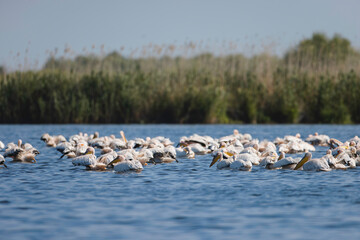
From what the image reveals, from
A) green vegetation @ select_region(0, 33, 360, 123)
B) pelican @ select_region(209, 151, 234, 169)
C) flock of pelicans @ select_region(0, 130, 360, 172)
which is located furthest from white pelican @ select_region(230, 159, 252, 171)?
green vegetation @ select_region(0, 33, 360, 123)

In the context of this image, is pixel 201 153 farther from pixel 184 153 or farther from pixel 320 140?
pixel 320 140

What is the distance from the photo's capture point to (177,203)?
775 cm

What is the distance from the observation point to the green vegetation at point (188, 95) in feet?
88.0

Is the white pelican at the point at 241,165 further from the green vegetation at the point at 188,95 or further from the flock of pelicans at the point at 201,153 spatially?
the green vegetation at the point at 188,95

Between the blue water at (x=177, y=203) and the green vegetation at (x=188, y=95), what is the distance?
14.7m

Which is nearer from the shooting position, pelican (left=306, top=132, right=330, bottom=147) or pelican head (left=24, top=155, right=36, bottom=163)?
pelican head (left=24, top=155, right=36, bottom=163)

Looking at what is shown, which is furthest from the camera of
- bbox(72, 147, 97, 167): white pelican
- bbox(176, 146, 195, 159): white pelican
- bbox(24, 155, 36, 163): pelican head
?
bbox(176, 146, 195, 159): white pelican

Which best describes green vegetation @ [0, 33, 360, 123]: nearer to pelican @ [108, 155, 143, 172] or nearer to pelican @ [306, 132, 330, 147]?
pelican @ [306, 132, 330, 147]

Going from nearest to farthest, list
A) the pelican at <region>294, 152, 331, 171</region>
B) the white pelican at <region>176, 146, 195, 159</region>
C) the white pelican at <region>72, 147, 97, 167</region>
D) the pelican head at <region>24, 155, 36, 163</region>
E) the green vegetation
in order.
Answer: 1. the pelican at <region>294, 152, 331, 171</region>
2. the white pelican at <region>72, 147, 97, 167</region>
3. the pelican head at <region>24, 155, 36, 163</region>
4. the white pelican at <region>176, 146, 195, 159</region>
5. the green vegetation

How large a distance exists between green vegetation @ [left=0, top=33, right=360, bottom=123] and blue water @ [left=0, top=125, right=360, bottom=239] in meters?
14.7

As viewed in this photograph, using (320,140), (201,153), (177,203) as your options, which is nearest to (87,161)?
(177,203)

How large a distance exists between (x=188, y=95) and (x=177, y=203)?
19.5m

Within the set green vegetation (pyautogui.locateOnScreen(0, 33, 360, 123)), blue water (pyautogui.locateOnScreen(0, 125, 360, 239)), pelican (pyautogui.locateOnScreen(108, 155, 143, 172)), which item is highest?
green vegetation (pyautogui.locateOnScreen(0, 33, 360, 123))

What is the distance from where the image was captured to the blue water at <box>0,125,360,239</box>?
20.4 feet
